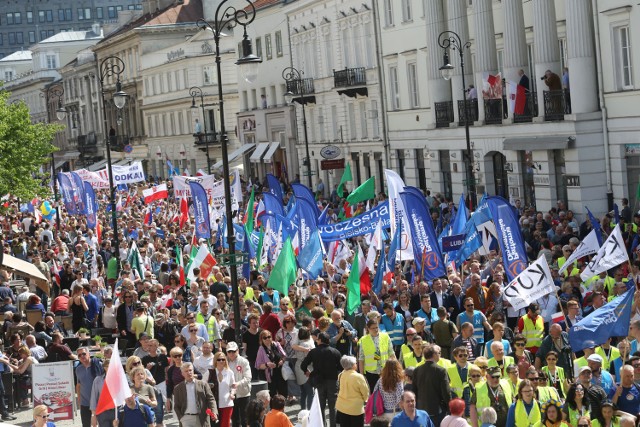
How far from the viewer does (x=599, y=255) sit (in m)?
20.4

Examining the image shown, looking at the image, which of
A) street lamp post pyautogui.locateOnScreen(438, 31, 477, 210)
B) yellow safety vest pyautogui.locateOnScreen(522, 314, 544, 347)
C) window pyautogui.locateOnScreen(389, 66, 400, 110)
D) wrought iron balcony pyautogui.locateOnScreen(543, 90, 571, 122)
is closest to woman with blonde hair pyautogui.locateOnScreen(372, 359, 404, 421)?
yellow safety vest pyautogui.locateOnScreen(522, 314, 544, 347)

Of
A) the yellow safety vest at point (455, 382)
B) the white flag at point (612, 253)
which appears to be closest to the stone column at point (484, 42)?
the white flag at point (612, 253)

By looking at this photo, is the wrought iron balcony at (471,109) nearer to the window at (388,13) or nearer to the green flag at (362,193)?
the window at (388,13)

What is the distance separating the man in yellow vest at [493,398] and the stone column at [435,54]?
3342 cm

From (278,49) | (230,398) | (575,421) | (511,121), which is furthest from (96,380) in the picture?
(278,49)

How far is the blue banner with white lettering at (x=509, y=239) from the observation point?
22.1 metres

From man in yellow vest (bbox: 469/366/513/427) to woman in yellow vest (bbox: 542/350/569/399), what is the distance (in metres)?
0.59

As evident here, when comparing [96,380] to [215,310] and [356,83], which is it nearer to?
[215,310]

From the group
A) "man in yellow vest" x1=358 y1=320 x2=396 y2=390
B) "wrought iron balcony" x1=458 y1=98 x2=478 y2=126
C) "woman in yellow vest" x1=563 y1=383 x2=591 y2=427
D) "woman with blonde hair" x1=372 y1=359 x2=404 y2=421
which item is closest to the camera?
"woman in yellow vest" x1=563 y1=383 x2=591 y2=427

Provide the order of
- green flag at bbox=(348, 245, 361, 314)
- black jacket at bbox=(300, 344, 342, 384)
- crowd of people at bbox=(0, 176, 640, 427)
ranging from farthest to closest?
green flag at bbox=(348, 245, 361, 314) → black jacket at bbox=(300, 344, 342, 384) → crowd of people at bbox=(0, 176, 640, 427)

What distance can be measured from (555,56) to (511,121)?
2777mm

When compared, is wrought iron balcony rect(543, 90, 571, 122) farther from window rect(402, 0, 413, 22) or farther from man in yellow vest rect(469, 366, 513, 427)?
man in yellow vest rect(469, 366, 513, 427)

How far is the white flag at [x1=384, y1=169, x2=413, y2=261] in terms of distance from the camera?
24.7m

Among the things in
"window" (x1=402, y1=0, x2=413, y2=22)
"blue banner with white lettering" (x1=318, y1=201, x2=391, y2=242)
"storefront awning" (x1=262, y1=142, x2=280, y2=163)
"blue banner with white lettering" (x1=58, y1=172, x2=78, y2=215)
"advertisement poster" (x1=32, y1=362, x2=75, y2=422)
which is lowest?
"advertisement poster" (x1=32, y1=362, x2=75, y2=422)
